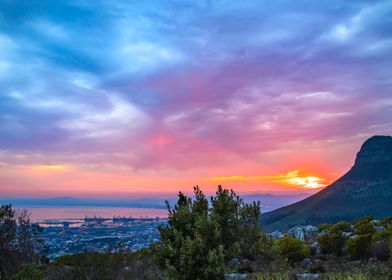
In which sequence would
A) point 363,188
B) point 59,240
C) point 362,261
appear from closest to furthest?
point 362,261 < point 59,240 < point 363,188

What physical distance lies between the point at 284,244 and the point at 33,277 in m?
15.7

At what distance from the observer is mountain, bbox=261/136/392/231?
301 ft

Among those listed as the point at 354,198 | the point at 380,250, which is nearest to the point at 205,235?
the point at 380,250

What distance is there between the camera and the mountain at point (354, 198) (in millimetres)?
91625

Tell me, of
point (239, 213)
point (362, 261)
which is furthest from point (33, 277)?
point (362, 261)

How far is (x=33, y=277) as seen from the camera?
14.8 metres

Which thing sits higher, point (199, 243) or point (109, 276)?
point (199, 243)

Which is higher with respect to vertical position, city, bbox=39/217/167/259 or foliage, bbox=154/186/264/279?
foliage, bbox=154/186/264/279

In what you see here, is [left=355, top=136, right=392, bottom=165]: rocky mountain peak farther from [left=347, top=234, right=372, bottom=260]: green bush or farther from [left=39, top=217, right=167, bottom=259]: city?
[left=347, top=234, right=372, bottom=260]: green bush

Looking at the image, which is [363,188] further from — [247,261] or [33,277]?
[33,277]

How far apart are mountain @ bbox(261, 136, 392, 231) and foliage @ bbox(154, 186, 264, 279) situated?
6962cm

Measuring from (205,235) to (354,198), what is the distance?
94.9 meters

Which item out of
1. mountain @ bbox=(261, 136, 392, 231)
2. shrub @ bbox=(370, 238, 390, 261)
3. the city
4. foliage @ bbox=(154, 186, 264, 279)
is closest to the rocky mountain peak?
mountain @ bbox=(261, 136, 392, 231)

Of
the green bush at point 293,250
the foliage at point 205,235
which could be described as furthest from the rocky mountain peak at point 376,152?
the foliage at point 205,235
